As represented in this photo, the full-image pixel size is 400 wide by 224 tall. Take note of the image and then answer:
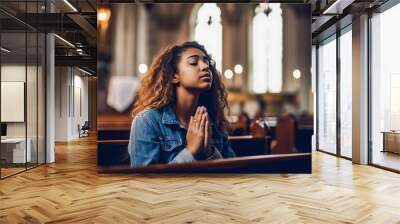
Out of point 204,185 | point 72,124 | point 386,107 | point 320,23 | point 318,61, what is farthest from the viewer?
point 72,124

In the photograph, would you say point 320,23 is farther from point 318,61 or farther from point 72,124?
point 72,124

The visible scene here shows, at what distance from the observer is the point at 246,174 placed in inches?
258

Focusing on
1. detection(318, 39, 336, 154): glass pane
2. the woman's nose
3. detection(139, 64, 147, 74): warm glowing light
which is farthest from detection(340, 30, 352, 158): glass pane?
detection(139, 64, 147, 74): warm glowing light

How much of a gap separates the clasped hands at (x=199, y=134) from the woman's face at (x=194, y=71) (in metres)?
0.38

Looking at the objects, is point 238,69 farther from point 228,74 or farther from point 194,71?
point 194,71

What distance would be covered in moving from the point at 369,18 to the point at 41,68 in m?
6.63

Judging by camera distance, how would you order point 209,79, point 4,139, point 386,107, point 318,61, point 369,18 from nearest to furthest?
point 209,79
point 4,139
point 386,107
point 369,18
point 318,61

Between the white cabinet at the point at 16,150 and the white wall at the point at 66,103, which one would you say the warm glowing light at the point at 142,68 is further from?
the white wall at the point at 66,103

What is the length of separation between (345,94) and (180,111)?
4609mm

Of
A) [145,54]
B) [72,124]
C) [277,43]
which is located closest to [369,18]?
[277,43]

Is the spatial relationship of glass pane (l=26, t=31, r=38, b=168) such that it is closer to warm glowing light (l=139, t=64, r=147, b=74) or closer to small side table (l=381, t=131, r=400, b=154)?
warm glowing light (l=139, t=64, r=147, b=74)

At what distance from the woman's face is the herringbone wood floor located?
1.51m

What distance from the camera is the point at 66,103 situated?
588 inches

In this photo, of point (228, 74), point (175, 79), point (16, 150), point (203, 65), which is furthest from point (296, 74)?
point (16, 150)
